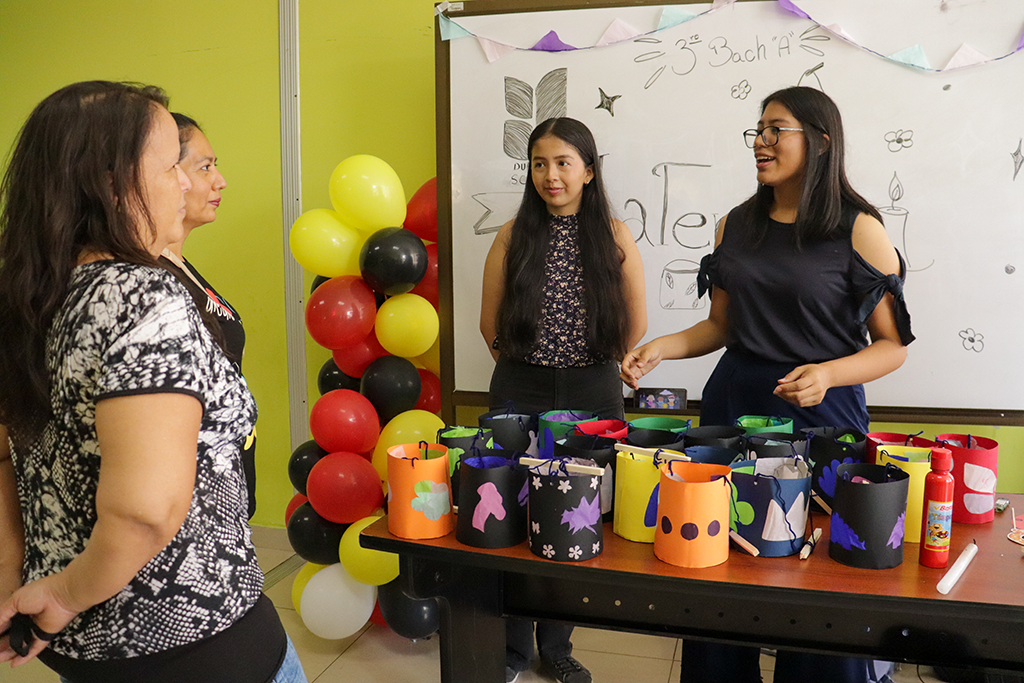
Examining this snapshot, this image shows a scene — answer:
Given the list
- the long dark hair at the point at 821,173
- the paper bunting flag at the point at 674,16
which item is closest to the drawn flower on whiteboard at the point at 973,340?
the long dark hair at the point at 821,173

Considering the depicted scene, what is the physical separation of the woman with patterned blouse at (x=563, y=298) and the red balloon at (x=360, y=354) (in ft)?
1.75

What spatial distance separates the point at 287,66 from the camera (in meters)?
3.13

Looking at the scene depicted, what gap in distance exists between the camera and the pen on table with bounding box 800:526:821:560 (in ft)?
3.92

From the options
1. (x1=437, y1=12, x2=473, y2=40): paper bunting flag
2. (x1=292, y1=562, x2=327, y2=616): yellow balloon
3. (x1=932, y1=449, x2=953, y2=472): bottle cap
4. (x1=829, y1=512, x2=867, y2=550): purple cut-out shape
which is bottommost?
(x1=292, y1=562, x2=327, y2=616): yellow balloon

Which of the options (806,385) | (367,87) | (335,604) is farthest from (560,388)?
(367,87)

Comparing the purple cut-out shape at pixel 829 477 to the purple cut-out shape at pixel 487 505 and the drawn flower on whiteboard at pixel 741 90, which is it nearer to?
the purple cut-out shape at pixel 487 505

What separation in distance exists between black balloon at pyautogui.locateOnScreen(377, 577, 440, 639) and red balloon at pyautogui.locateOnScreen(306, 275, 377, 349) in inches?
31.4

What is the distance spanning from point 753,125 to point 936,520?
5.58 feet

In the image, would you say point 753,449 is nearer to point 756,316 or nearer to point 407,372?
point 756,316

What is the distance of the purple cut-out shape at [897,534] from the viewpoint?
1.16m

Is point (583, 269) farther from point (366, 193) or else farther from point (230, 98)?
point (230, 98)

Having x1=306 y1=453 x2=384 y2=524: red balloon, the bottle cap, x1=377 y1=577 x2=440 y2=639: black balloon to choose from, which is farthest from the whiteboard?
the bottle cap

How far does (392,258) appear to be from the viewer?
241 centimetres

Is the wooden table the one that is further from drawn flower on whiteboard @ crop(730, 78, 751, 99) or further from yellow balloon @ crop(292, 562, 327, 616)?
drawn flower on whiteboard @ crop(730, 78, 751, 99)
